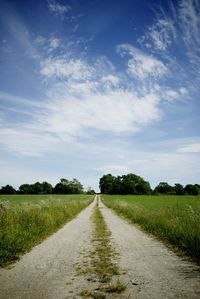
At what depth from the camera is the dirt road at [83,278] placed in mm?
5926

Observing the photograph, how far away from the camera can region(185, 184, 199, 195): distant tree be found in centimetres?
15350

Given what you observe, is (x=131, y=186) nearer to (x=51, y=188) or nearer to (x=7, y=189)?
(x=51, y=188)

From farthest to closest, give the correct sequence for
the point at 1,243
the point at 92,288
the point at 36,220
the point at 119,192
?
the point at 119,192
the point at 36,220
the point at 1,243
the point at 92,288

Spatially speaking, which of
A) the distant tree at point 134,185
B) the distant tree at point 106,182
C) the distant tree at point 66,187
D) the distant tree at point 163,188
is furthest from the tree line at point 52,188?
the distant tree at point 163,188

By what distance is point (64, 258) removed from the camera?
950 cm

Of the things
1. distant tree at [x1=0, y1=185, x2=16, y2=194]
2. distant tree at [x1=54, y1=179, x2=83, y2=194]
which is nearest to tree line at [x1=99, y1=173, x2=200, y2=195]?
distant tree at [x1=54, y1=179, x2=83, y2=194]

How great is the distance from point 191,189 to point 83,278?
161785 millimetres

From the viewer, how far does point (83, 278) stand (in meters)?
7.02

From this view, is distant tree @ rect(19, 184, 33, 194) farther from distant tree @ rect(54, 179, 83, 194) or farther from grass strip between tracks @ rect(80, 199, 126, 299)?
grass strip between tracks @ rect(80, 199, 126, 299)

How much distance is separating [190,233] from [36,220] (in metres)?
8.78

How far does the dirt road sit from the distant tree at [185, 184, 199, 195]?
499 ft

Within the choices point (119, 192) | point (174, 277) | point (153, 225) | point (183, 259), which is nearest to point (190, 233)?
point (183, 259)

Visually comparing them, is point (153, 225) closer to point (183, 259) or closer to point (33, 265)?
point (183, 259)

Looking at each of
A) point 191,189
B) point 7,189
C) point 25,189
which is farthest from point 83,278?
point 25,189
